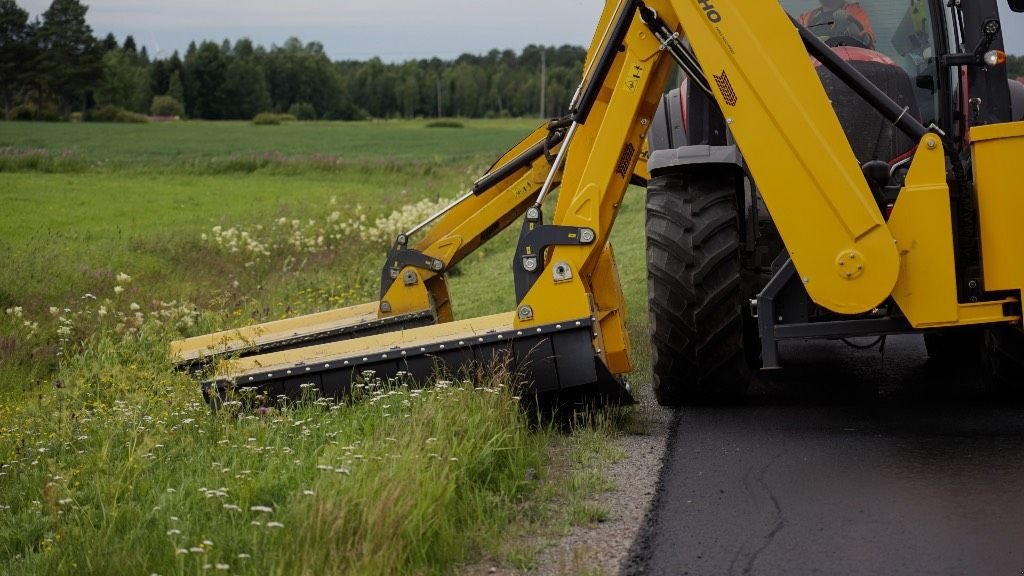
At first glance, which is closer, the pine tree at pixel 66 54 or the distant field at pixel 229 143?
the distant field at pixel 229 143

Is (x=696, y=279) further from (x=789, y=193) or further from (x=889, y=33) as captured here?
(x=889, y=33)

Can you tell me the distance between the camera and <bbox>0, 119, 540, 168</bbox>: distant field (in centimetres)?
4378

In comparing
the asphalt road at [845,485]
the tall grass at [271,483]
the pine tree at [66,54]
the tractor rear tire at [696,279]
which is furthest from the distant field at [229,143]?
the asphalt road at [845,485]

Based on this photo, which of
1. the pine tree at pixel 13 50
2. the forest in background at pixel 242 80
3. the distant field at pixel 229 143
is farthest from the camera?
the forest in background at pixel 242 80

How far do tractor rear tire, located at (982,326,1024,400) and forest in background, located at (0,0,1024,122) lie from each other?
1775mm

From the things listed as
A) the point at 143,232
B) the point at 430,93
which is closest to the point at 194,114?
the point at 430,93

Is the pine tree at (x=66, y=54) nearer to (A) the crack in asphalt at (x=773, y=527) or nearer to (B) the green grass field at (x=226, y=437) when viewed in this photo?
(B) the green grass field at (x=226, y=437)

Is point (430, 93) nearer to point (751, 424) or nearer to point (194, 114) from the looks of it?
point (194, 114)

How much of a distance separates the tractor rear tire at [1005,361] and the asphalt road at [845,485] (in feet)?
0.40

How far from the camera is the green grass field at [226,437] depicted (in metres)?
4.94

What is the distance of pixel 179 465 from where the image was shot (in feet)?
20.8

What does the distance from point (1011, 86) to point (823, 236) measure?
261cm

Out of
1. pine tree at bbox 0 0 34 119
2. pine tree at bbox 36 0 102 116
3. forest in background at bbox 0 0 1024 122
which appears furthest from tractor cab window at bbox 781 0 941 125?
pine tree at bbox 36 0 102 116

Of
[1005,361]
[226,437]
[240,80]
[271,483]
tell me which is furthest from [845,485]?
[240,80]
